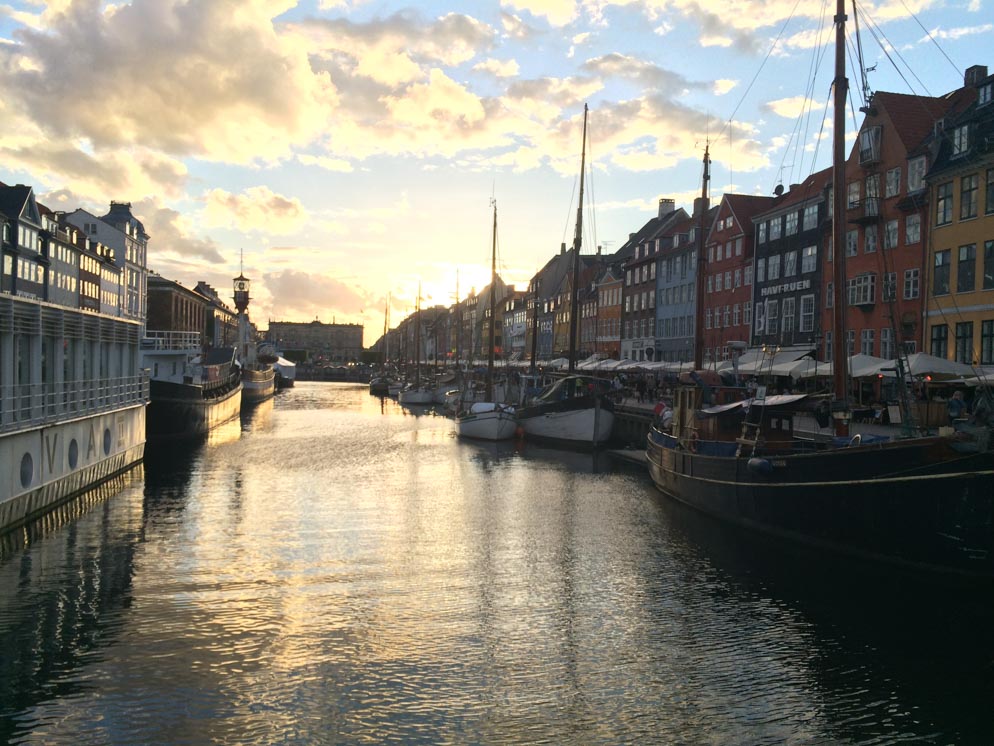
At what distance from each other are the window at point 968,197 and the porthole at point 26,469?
133ft

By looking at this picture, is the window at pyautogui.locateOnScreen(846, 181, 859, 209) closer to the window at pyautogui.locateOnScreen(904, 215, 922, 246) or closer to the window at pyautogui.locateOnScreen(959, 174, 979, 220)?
the window at pyautogui.locateOnScreen(904, 215, 922, 246)

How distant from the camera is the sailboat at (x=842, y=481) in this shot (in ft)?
59.8

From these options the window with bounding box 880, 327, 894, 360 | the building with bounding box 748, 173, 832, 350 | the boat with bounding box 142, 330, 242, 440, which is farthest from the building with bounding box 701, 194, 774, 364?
the boat with bounding box 142, 330, 242, 440

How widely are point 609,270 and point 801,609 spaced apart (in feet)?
285

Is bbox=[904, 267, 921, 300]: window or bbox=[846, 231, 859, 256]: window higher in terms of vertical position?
bbox=[846, 231, 859, 256]: window

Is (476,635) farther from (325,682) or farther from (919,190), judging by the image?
(919,190)

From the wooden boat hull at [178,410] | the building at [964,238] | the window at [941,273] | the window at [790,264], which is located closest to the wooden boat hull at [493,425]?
the wooden boat hull at [178,410]

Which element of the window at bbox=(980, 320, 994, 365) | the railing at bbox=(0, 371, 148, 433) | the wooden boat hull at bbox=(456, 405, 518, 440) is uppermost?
the window at bbox=(980, 320, 994, 365)

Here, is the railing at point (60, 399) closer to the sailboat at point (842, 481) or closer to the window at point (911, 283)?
the sailboat at point (842, 481)

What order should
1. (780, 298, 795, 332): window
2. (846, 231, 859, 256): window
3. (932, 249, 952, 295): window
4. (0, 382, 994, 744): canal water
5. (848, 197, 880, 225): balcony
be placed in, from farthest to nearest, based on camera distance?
(780, 298, 795, 332): window
(846, 231, 859, 256): window
(848, 197, 880, 225): balcony
(932, 249, 952, 295): window
(0, 382, 994, 744): canal water

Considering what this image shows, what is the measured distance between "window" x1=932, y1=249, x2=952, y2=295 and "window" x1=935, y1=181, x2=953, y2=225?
5.25 feet

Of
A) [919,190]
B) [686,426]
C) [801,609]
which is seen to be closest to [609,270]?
[919,190]

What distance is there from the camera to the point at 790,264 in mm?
61562

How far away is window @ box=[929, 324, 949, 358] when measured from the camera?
41.9 meters
